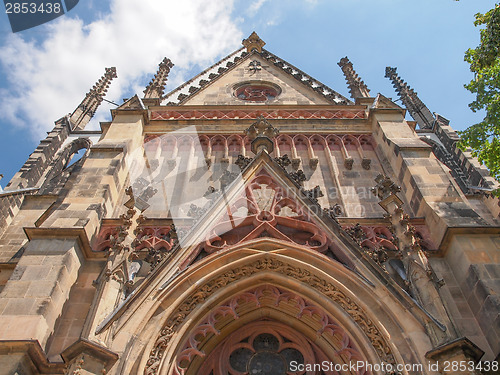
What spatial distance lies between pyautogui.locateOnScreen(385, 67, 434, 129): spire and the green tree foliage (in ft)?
35.4

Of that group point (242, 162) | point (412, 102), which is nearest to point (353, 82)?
point (412, 102)

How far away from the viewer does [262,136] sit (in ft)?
38.7

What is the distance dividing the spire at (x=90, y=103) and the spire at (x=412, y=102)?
628 inches

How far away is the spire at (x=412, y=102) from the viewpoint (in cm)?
2233

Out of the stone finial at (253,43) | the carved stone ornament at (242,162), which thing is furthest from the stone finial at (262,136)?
the stone finial at (253,43)

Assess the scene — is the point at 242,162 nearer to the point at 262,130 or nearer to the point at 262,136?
the point at 262,136

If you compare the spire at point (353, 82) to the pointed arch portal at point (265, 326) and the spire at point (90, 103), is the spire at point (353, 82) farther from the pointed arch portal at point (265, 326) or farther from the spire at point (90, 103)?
the spire at point (90, 103)

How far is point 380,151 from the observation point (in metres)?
13.2

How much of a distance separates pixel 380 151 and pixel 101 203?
804 cm

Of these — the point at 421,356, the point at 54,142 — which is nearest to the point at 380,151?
the point at 421,356

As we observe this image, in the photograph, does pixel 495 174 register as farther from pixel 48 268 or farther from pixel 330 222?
pixel 48 268

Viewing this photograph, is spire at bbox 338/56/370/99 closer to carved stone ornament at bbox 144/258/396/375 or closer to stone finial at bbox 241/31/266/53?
stone finial at bbox 241/31/266/53

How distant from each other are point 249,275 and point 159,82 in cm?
1190

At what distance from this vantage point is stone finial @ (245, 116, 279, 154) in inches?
460
